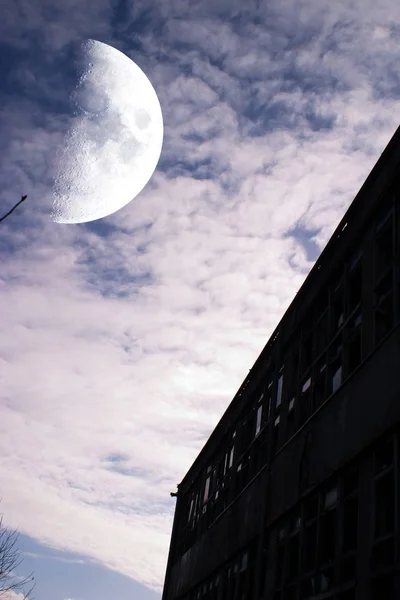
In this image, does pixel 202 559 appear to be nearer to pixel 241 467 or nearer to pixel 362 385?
pixel 241 467

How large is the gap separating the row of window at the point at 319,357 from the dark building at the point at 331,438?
3 centimetres

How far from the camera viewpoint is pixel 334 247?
13.0 m

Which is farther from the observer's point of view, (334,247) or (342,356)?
(334,247)

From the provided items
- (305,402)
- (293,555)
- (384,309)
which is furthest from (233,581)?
(384,309)

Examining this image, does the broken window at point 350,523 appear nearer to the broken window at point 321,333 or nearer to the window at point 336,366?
the window at point 336,366

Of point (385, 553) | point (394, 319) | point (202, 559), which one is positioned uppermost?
point (394, 319)

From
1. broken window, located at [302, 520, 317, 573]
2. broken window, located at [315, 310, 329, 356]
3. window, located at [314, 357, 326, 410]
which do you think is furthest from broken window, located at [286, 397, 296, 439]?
broken window, located at [302, 520, 317, 573]

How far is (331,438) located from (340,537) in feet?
6.07

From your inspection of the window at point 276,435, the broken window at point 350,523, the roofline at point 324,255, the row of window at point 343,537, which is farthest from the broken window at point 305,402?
the broken window at point 350,523

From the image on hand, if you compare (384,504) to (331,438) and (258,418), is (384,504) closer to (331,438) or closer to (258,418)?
(331,438)

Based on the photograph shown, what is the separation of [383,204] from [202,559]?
14.6 meters

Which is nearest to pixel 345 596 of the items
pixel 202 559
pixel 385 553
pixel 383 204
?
pixel 385 553

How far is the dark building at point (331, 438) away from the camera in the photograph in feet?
29.6

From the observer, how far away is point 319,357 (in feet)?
42.0
